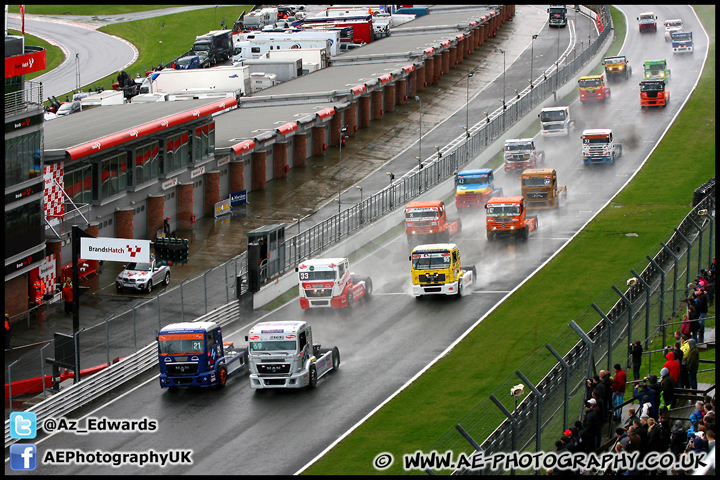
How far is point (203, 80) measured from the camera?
8075 centimetres

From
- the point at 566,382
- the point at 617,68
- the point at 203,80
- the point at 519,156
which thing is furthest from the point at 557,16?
the point at 566,382

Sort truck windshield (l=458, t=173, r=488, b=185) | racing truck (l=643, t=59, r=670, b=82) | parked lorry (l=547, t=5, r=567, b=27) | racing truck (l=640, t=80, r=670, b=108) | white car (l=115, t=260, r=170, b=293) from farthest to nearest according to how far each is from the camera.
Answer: parked lorry (l=547, t=5, r=567, b=27) → racing truck (l=643, t=59, r=670, b=82) → racing truck (l=640, t=80, r=670, b=108) → truck windshield (l=458, t=173, r=488, b=185) → white car (l=115, t=260, r=170, b=293)

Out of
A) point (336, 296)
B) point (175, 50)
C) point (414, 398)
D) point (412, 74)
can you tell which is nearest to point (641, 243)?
point (336, 296)

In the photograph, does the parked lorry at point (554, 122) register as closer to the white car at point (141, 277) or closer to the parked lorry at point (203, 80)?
the parked lorry at point (203, 80)

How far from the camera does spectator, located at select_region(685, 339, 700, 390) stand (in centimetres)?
2784

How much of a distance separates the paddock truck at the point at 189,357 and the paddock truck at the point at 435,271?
10847mm

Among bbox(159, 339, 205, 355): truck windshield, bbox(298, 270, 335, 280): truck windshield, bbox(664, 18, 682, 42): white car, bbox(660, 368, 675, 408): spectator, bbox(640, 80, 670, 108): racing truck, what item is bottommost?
bbox(159, 339, 205, 355): truck windshield

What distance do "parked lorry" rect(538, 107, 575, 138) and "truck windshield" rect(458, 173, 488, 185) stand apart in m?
15.1

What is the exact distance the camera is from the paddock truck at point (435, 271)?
45.3 m

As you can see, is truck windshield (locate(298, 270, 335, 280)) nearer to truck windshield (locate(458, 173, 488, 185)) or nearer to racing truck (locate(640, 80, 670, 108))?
truck windshield (locate(458, 173, 488, 185))

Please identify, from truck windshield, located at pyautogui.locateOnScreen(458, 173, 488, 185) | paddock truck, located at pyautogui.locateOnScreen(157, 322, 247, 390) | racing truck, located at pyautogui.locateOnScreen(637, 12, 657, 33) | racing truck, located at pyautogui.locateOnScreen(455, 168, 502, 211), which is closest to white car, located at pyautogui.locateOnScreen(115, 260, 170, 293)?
paddock truck, located at pyautogui.locateOnScreen(157, 322, 247, 390)

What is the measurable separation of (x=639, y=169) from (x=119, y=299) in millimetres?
33890

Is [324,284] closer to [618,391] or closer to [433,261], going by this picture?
[433,261]

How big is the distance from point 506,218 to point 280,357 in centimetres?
2044
